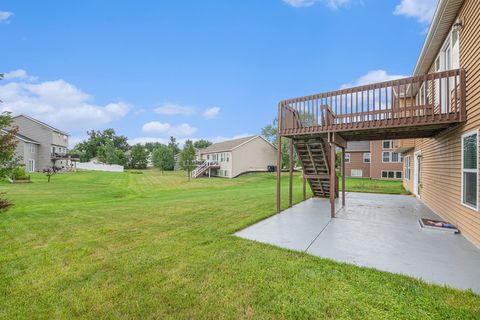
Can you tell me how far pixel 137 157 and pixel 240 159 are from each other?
29010 mm

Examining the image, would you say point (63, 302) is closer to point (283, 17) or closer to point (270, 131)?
point (283, 17)

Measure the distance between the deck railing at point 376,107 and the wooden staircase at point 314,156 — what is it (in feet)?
3.04

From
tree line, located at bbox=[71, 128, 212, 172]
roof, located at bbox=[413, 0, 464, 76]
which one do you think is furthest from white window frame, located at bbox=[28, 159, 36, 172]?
roof, located at bbox=[413, 0, 464, 76]

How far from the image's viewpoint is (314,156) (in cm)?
913

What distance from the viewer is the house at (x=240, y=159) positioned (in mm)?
28914

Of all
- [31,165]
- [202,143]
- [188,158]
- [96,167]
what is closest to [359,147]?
[188,158]

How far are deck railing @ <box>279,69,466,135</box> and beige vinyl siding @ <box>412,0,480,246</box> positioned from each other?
0.39 metres

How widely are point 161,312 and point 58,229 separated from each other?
4587mm

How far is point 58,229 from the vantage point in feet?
18.0

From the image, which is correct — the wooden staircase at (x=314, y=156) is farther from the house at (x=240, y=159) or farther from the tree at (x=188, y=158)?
the house at (x=240, y=159)

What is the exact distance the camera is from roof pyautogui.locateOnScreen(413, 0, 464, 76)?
17.6ft

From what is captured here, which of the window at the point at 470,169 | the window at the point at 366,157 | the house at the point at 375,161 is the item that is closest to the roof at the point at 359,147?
the house at the point at 375,161

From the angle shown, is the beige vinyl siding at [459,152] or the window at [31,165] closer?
the beige vinyl siding at [459,152]

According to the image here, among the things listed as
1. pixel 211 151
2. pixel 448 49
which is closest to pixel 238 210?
pixel 448 49
